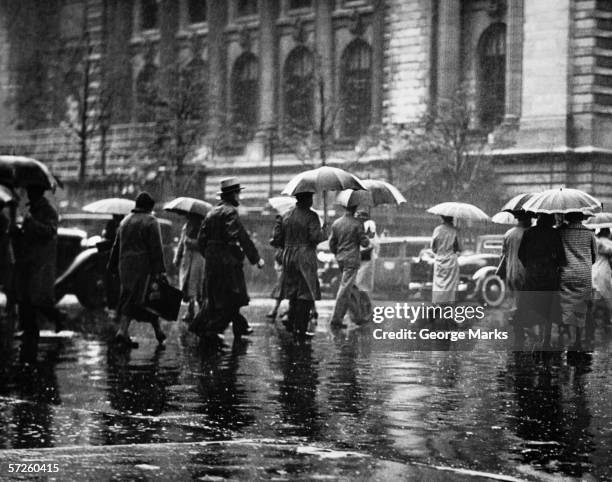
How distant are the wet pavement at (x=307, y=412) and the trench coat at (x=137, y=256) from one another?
0.56 metres

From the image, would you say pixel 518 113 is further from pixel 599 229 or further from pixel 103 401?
pixel 103 401

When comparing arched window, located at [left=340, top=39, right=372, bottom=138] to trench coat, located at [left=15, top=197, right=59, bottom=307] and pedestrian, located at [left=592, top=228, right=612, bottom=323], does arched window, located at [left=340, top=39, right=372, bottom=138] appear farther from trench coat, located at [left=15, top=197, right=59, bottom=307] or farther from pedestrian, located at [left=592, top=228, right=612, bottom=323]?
trench coat, located at [left=15, top=197, right=59, bottom=307]

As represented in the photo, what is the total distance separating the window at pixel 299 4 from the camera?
2324 inches

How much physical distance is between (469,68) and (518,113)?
4789mm

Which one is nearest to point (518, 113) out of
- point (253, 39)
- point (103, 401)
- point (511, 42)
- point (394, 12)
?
point (511, 42)

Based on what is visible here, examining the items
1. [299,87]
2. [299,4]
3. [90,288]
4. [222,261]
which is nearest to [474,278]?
[90,288]

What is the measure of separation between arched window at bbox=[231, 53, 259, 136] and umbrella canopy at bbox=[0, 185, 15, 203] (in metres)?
42.2

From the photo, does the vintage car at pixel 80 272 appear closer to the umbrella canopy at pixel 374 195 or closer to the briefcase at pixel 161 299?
the umbrella canopy at pixel 374 195

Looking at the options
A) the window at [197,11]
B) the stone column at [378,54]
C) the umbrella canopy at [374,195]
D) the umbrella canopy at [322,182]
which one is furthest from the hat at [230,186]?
the window at [197,11]

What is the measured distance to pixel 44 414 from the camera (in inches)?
365

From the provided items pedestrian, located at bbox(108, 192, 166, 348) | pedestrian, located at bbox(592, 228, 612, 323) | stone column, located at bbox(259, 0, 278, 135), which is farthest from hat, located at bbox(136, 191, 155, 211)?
stone column, located at bbox(259, 0, 278, 135)

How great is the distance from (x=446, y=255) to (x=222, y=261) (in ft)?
13.9

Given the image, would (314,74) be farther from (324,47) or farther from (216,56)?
(216,56)

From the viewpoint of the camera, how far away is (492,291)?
25109 mm
